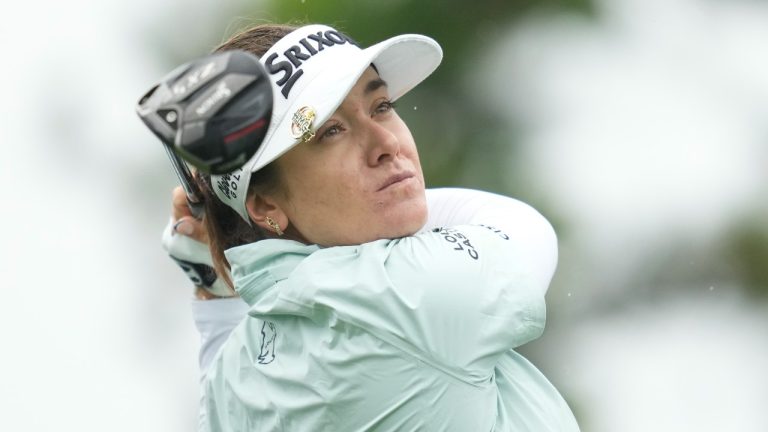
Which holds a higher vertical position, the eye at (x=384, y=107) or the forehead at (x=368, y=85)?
the forehead at (x=368, y=85)

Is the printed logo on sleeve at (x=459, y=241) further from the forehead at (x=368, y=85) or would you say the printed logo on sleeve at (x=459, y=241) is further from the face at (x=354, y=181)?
the forehead at (x=368, y=85)

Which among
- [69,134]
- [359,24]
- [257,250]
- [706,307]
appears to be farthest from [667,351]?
[257,250]

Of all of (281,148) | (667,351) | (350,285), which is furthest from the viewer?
(667,351)

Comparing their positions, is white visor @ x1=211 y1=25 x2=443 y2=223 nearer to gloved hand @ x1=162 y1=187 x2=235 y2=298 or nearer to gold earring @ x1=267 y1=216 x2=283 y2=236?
gold earring @ x1=267 y1=216 x2=283 y2=236

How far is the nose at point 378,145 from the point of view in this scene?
3305 millimetres

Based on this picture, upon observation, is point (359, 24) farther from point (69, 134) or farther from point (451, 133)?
point (69, 134)

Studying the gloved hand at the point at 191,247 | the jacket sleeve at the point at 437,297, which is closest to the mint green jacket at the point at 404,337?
the jacket sleeve at the point at 437,297

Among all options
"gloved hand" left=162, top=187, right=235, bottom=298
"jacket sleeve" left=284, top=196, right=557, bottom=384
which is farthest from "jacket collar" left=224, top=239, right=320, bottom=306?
"gloved hand" left=162, top=187, right=235, bottom=298

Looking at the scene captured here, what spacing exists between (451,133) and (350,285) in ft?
17.9

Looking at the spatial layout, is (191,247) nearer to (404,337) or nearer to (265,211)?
(265,211)

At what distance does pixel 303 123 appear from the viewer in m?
3.22

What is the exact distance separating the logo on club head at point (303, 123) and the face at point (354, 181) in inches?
2.5

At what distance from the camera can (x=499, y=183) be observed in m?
8.47

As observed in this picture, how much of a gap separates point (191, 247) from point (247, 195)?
1.82 ft
